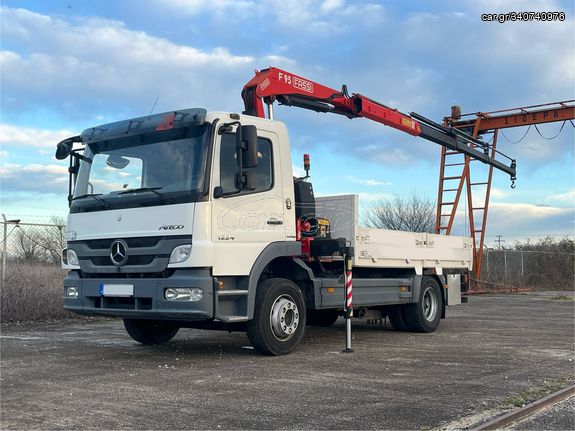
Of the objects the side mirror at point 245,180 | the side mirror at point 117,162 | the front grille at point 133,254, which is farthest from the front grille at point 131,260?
the side mirror at point 245,180

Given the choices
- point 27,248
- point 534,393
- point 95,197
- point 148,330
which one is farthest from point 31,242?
point 534,393

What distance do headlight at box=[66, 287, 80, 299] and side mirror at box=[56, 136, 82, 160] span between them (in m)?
1.90

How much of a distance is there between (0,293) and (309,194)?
7.39m

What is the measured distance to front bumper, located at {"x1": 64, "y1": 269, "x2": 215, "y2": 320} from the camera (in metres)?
7.54

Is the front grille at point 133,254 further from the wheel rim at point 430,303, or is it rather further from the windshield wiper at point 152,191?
the wheel rim at point 430,303

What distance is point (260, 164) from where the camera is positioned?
28.1ft

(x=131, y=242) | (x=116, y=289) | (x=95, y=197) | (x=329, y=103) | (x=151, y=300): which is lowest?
(x=151, y=300)

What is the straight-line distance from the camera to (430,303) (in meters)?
12.4

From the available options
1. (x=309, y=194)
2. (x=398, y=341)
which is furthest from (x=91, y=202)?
(x=398, y=341)

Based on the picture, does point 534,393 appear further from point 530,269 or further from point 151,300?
point 530,269

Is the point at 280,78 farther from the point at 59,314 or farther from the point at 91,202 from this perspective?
the point at 59,314

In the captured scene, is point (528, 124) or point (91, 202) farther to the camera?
point (528, 124)

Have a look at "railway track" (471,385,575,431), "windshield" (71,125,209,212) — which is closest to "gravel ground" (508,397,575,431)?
"railway track" (471,385,575,431)

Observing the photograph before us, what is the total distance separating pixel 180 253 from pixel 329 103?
213 inches
